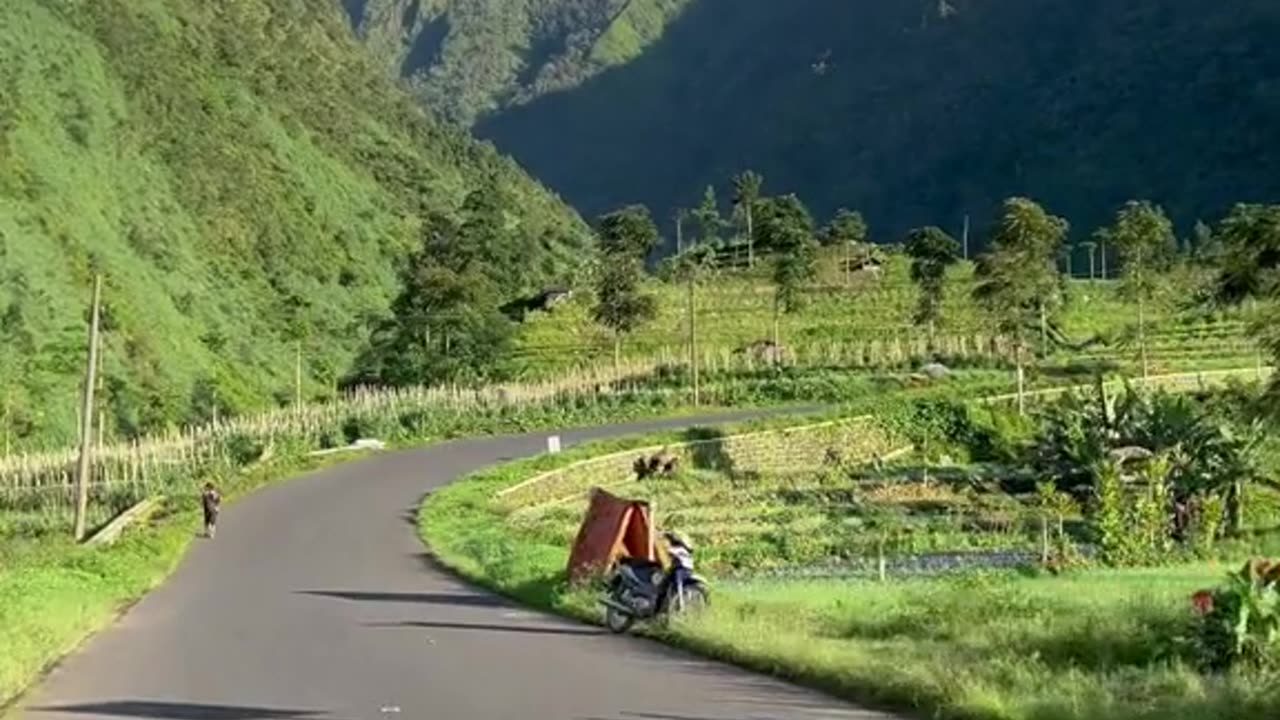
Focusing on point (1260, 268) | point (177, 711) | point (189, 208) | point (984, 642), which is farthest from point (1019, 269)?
point (177, 711)

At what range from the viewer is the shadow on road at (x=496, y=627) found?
17703 millimetres

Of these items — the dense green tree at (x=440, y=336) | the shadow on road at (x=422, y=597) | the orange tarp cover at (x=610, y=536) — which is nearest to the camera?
the orange tarp cover at (x=610, y=536)

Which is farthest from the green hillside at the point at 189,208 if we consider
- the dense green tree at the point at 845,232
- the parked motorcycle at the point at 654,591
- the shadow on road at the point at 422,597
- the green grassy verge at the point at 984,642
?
the green grassy verge at the point at 984,642

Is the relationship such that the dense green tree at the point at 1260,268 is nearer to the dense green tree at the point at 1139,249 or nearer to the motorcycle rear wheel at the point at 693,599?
the motorcycle rear wheel at the point at 693,599

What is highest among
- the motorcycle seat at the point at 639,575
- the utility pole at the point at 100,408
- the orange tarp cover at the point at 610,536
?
the utility pole at the point at 100,408

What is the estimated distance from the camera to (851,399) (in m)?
58.8

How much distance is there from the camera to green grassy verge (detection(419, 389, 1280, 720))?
11.1 m

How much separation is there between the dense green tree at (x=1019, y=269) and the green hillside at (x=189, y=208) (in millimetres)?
30570

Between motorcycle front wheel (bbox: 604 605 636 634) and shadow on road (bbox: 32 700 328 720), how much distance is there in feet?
17.3

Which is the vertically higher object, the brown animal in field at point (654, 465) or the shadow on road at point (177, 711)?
the brown animal in field at point (654, 465)

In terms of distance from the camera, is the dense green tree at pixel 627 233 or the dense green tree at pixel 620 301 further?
the dense green tree at pixel 627 233

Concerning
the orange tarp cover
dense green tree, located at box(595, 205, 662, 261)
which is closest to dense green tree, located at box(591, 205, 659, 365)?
dense green tree, located at box(595, 205, 662, 261)

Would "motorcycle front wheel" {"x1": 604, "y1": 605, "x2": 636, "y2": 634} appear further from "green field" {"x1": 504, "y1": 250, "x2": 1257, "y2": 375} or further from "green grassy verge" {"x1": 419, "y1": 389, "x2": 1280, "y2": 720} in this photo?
"green field" {"x1": 504, "y1": 250, "x2": 1257, "y2": 375}

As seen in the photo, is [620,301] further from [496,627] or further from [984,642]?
[984,642]
